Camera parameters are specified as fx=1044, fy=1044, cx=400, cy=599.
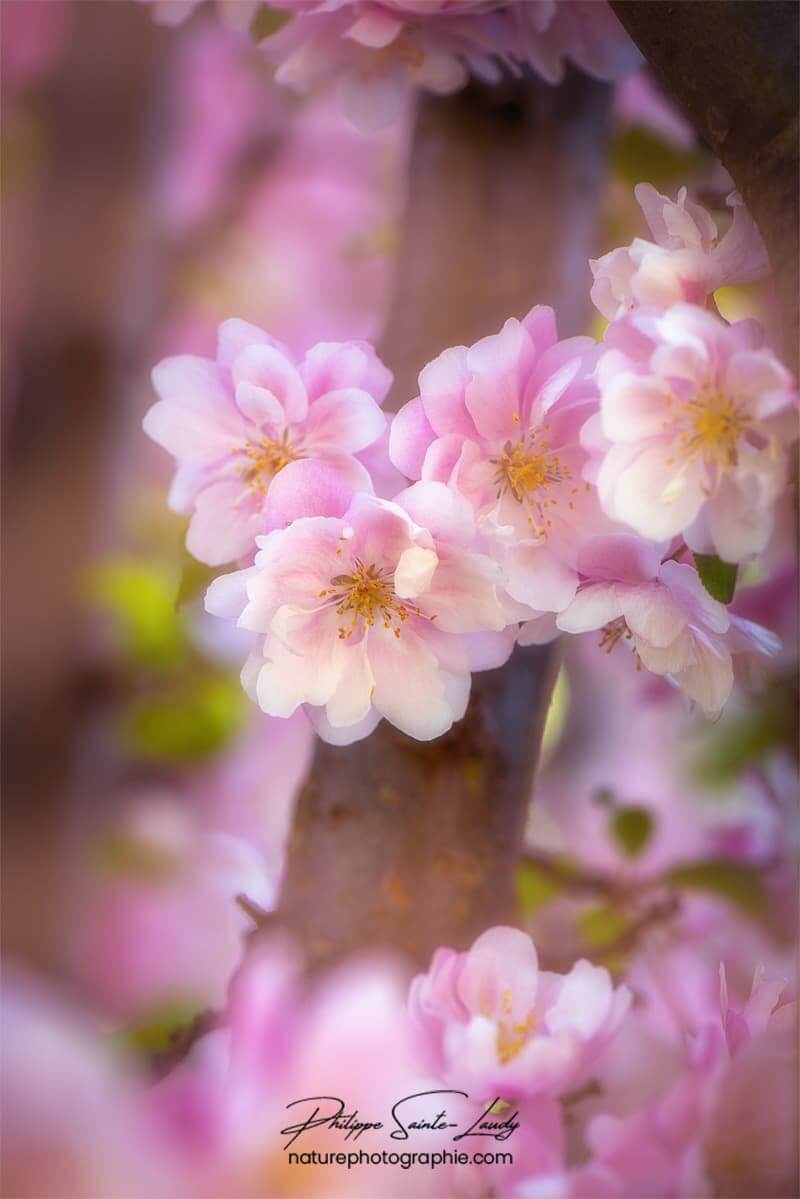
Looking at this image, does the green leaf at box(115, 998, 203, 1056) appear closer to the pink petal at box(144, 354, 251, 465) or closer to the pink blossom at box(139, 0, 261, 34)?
the pink petal at box(144, 354, 251, 465)

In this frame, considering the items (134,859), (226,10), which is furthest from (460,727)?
(134,859)

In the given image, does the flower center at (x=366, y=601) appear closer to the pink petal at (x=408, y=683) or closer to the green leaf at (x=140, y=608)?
the pink petal at (x=408, y=683)

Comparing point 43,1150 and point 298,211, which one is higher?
point 298,211

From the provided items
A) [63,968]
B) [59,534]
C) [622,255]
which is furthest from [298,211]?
[622,255]

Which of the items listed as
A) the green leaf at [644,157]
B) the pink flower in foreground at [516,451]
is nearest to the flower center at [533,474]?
the pink flower in foreground at [516,451]

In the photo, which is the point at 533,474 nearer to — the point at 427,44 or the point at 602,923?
the point at 427,44

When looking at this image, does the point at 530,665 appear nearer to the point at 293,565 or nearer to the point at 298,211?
the point at 293,565
